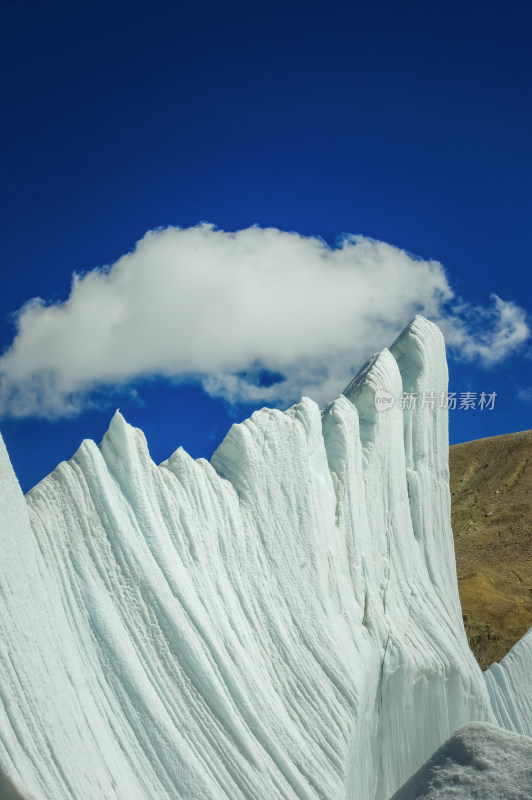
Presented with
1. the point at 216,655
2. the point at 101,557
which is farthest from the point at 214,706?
the point at 101,557

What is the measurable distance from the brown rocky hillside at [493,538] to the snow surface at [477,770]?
58.3 feet

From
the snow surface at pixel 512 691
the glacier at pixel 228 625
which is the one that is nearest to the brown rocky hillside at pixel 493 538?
the snow surface at pixel 512 691

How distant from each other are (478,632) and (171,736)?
19.9 meters

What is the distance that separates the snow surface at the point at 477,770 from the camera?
637 cm

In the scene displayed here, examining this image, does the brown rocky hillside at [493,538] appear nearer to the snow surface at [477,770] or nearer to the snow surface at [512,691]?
the snow surface at [512,691]

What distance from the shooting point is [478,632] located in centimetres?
2462

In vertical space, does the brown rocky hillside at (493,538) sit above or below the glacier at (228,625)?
above

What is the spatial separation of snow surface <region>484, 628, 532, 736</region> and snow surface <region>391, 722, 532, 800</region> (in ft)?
19.2

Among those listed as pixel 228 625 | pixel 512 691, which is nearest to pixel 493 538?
pixel 512 691

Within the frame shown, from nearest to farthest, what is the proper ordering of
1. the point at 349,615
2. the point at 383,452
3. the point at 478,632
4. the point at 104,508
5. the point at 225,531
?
the point at 104,508 < the point at 225,531 < the point at 349,615 < the point at 383,452 < the point at 478,632

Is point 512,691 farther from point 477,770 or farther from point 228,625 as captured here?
point 228,625

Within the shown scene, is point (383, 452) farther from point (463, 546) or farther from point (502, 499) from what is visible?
point (502, 499)

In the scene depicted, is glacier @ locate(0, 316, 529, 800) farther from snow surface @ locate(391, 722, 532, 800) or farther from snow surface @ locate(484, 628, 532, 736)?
snow surface @ locate(484, 628, 532, 736)

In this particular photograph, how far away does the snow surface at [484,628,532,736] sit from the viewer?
40.8ft
